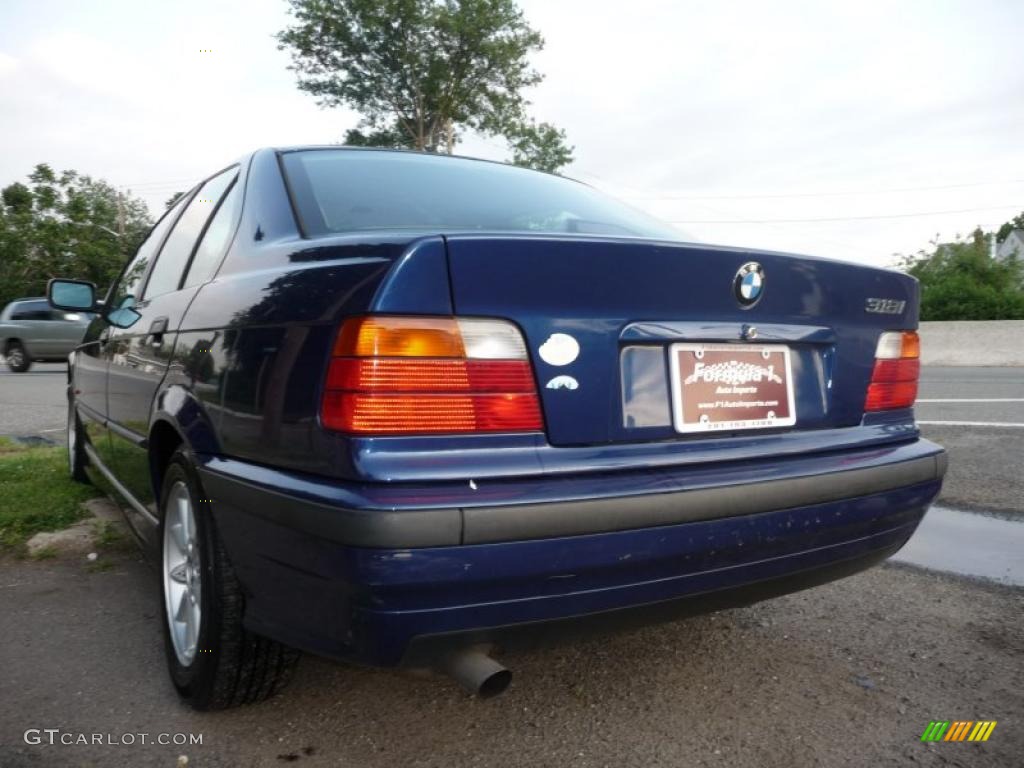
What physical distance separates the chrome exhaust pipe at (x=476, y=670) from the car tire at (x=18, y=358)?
1869cm

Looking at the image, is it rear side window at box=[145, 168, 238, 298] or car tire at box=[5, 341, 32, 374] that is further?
car tire at box=[5, 341, 32, 374]

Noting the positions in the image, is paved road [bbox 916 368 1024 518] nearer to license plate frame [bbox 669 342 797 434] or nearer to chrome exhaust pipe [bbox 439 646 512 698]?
license plate frame [bbox 669 342 797 434]

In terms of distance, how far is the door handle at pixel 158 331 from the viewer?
2562mm

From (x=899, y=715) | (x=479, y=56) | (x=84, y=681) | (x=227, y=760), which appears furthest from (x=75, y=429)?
(x=479, y=56)

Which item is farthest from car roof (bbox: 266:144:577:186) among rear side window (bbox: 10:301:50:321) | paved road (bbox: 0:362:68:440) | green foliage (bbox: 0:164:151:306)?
green foliage (bbox: 0:164:151:306)

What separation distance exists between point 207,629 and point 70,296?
2.39 metres

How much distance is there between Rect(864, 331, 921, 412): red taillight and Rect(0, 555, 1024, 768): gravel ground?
0.79 metres

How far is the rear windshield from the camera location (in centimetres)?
216

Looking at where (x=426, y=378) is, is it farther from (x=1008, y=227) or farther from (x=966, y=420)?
(x=1008, y=227)

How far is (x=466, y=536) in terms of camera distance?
1518 millimetres

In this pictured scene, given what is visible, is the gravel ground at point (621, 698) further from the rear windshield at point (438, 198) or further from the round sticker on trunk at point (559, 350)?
the rear windshield at point (438, 198)

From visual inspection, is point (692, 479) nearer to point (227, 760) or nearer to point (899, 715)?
point (899, 715)

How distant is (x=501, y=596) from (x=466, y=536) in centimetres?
15

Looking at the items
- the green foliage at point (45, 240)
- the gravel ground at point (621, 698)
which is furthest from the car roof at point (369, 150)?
the green foliage at point (45, 240)
